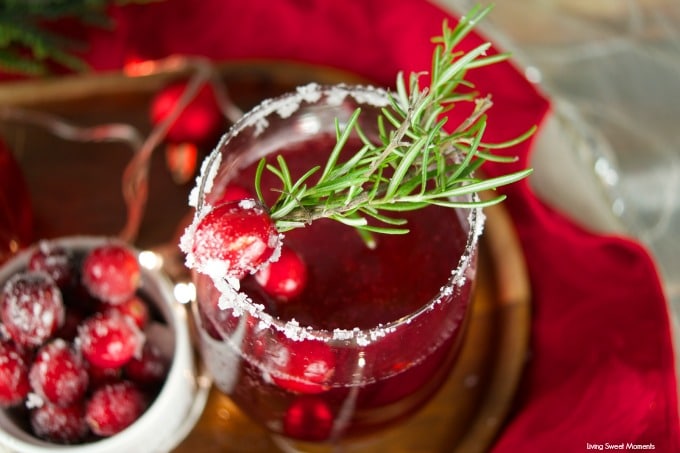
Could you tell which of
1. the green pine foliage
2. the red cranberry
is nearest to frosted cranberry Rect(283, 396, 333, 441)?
the red cranberry

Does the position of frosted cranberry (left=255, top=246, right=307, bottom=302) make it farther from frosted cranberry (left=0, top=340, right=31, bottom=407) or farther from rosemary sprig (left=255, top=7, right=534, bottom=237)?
frosted cranberry (left=0, top=340, right=31, bottom=407)

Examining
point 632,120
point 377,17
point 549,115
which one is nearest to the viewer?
point 549,115

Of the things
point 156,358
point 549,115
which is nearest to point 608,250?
point 549,115

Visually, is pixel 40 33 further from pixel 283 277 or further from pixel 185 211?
pixel 283 277

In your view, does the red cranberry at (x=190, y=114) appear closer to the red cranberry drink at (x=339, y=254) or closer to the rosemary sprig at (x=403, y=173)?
the red cranberry drink at (x=339, y=254)

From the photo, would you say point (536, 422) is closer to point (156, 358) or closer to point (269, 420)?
point (269, 420)

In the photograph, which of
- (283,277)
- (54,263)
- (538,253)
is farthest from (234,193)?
(538,253)

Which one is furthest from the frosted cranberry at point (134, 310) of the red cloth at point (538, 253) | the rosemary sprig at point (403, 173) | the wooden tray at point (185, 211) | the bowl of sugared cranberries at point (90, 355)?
the red cloth at point (538, 253)
